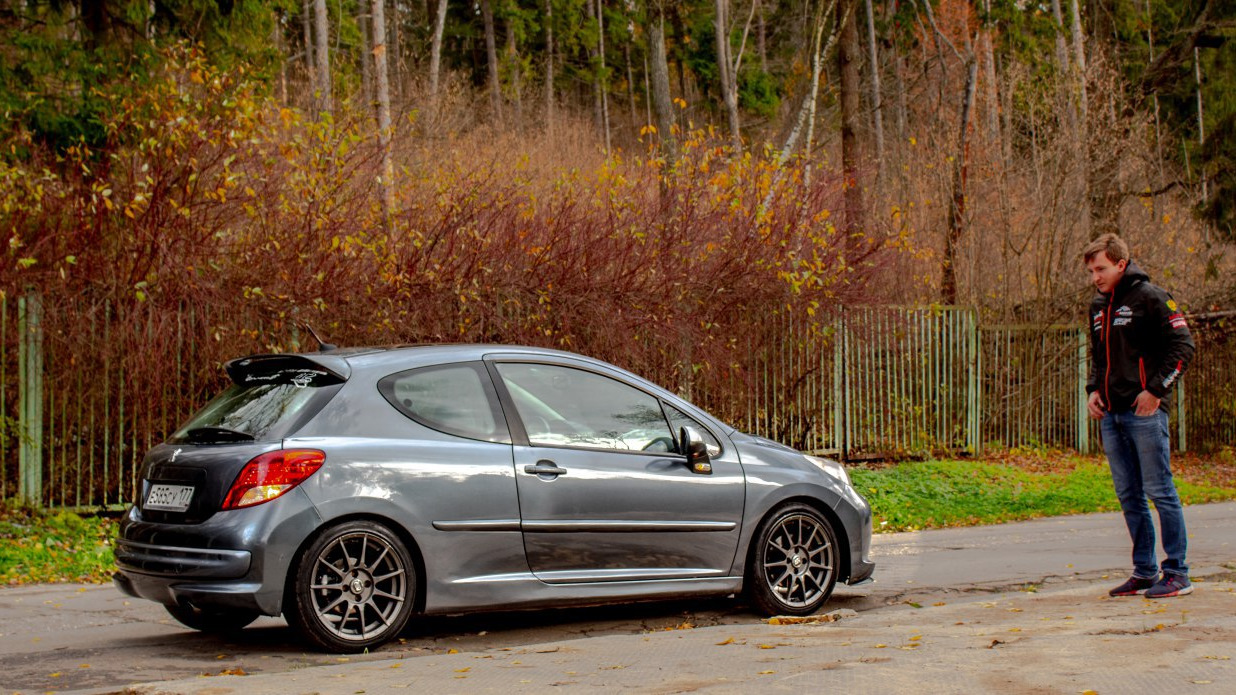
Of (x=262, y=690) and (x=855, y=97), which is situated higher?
(x=855, y=97)

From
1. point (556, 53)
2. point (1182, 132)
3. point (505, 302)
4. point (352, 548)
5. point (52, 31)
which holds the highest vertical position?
point (556, 53)

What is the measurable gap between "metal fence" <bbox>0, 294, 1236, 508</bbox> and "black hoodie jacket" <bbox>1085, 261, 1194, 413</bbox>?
693 cm

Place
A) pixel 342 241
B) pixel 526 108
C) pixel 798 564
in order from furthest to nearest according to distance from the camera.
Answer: pixel 526 108, pixel 342 241, pixel 798 564

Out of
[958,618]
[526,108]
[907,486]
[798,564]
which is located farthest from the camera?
[526,108]

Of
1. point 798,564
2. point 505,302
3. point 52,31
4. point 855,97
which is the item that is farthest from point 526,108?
point 798,564

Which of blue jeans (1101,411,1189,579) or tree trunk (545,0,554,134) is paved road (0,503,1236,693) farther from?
tree trunk (545,0,554,134)

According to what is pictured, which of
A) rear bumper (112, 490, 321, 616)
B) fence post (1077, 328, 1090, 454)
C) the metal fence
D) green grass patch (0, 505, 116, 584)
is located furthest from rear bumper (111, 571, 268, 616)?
fence post (1077, 328, 1090, 454)

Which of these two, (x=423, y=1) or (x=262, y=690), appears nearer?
(x=262, y=690)

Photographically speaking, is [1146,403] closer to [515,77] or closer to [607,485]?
[607,485]

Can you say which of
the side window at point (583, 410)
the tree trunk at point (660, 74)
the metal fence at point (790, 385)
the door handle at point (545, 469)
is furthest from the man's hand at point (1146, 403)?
the tree trunk at point (660, 74)

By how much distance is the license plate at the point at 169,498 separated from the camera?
20.7 ft

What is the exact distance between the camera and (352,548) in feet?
20.7

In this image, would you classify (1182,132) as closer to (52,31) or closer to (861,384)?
(861,384)

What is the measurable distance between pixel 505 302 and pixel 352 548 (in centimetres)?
609
